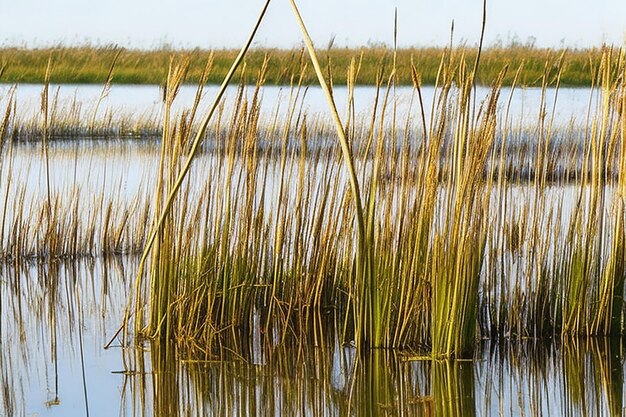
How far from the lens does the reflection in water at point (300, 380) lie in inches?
138

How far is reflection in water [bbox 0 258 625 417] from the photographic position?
351 centimetres

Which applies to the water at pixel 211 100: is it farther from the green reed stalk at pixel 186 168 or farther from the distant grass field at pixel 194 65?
the green reed stalk at pixel 186 168

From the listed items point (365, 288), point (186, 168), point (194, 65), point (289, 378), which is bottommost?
point (289, 378)

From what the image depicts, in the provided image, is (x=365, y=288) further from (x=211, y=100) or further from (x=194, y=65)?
(x=194, y=65)

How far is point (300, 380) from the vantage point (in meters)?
3.81

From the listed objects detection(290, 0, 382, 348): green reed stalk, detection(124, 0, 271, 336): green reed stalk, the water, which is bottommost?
the water

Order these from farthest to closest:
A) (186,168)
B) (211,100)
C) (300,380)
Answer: (211,100) < (186,168) < (300,380)

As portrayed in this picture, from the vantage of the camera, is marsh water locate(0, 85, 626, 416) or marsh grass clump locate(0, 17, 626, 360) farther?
marsh grass clump locate(0, 17, 626, 360)

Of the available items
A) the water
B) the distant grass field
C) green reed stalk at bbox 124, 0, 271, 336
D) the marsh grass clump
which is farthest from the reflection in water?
the distant grass field

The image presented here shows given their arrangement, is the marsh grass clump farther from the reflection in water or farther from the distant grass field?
the distant grass field

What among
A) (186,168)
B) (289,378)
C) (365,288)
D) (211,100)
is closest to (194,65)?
(211,100)

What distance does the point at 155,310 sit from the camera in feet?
13.8

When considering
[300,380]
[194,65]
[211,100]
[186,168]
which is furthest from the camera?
[194,65]

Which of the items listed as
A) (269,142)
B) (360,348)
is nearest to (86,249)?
(269,142)
